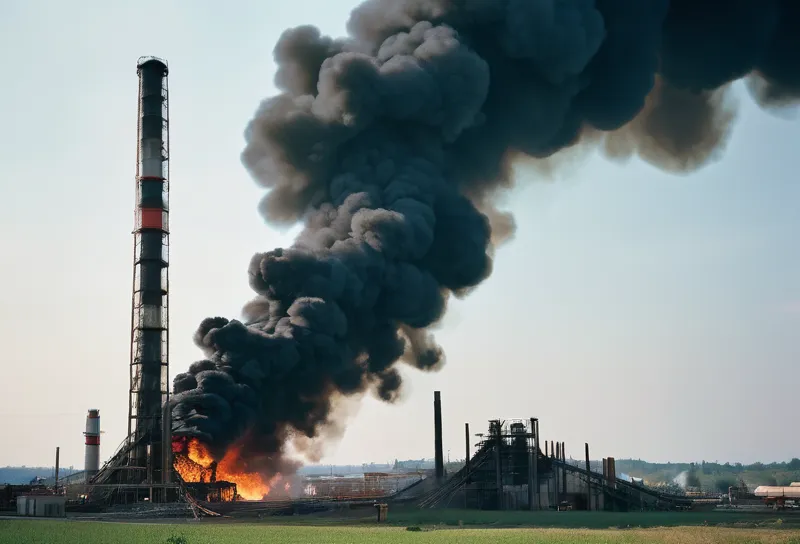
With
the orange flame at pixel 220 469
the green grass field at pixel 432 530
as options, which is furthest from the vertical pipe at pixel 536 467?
the orange flame at pixel 220 469

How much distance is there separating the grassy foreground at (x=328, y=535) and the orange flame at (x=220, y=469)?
50.9ft

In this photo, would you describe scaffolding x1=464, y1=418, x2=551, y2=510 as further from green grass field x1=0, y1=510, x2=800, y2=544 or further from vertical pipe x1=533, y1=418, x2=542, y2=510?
green grass field x1=0, y1=510, x2=800, y2=544

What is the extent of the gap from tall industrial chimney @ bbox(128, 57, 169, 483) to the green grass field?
66.9ft

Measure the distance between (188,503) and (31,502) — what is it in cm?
1002

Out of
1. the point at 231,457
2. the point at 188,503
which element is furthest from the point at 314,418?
the point at 188,503

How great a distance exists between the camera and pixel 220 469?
81062mm

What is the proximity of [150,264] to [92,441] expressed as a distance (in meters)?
16.2

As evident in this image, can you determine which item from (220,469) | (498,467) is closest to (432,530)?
(220,469)

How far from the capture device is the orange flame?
77875mm

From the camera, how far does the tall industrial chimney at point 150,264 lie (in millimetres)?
86812

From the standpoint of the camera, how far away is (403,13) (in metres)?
94.5

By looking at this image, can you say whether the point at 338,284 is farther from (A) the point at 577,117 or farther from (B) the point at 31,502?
(A) the point at 577,117

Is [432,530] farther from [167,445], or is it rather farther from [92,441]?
[92,441]

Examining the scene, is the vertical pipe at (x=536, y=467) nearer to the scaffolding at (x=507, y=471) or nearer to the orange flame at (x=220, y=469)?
the scaffolding at (x=507, y=471)
